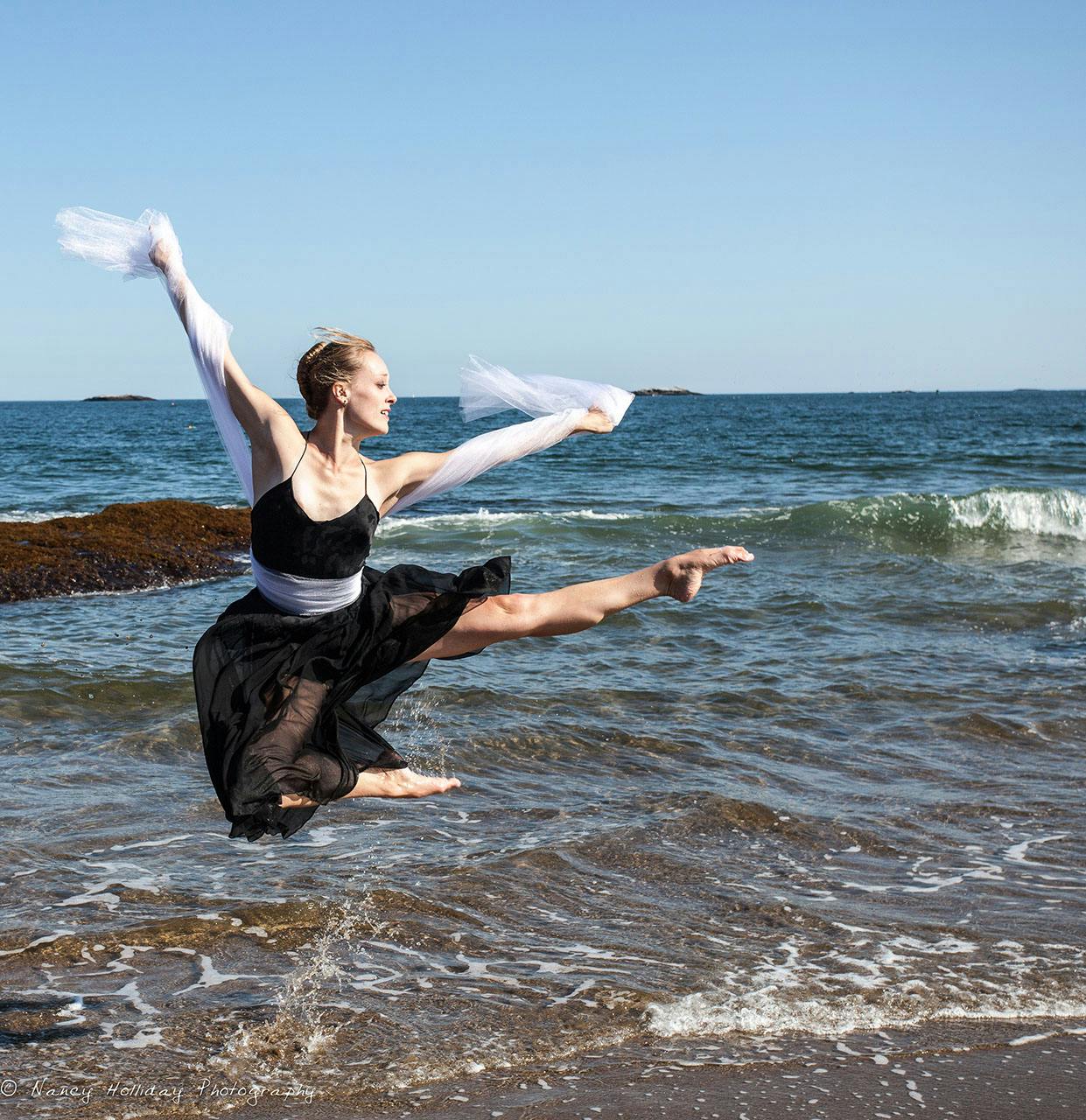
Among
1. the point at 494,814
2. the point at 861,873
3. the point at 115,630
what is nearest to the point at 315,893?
the point at 494,814

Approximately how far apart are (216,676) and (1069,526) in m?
22.1

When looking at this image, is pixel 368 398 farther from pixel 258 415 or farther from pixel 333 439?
pixel 258 415

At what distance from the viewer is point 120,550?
651 inches

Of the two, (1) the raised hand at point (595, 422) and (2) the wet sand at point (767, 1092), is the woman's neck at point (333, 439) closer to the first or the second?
(1) the raised hand at point (595, 422)

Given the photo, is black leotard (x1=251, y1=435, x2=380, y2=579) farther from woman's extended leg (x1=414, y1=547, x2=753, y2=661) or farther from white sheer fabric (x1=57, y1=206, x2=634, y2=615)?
woman's extended leg (x1=414, y1=547, x2=753, y2=661)

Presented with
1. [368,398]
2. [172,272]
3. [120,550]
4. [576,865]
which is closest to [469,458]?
[368,398]

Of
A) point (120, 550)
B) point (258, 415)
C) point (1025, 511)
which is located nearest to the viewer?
point (258, 415)

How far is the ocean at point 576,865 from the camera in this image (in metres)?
4.57

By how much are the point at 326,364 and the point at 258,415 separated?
328 millimetres

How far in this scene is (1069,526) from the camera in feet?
77.3

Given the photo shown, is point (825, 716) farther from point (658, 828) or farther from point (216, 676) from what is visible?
point (216, 676)

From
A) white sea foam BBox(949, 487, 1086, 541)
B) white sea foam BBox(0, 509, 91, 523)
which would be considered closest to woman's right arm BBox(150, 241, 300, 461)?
white sea foam BBox(949, 487, 1086, 541)

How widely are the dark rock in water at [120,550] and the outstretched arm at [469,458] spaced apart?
1065 centimetres


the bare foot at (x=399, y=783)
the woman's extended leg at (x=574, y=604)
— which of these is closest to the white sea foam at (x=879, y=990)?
the bare foot at (x=399, y=783)
